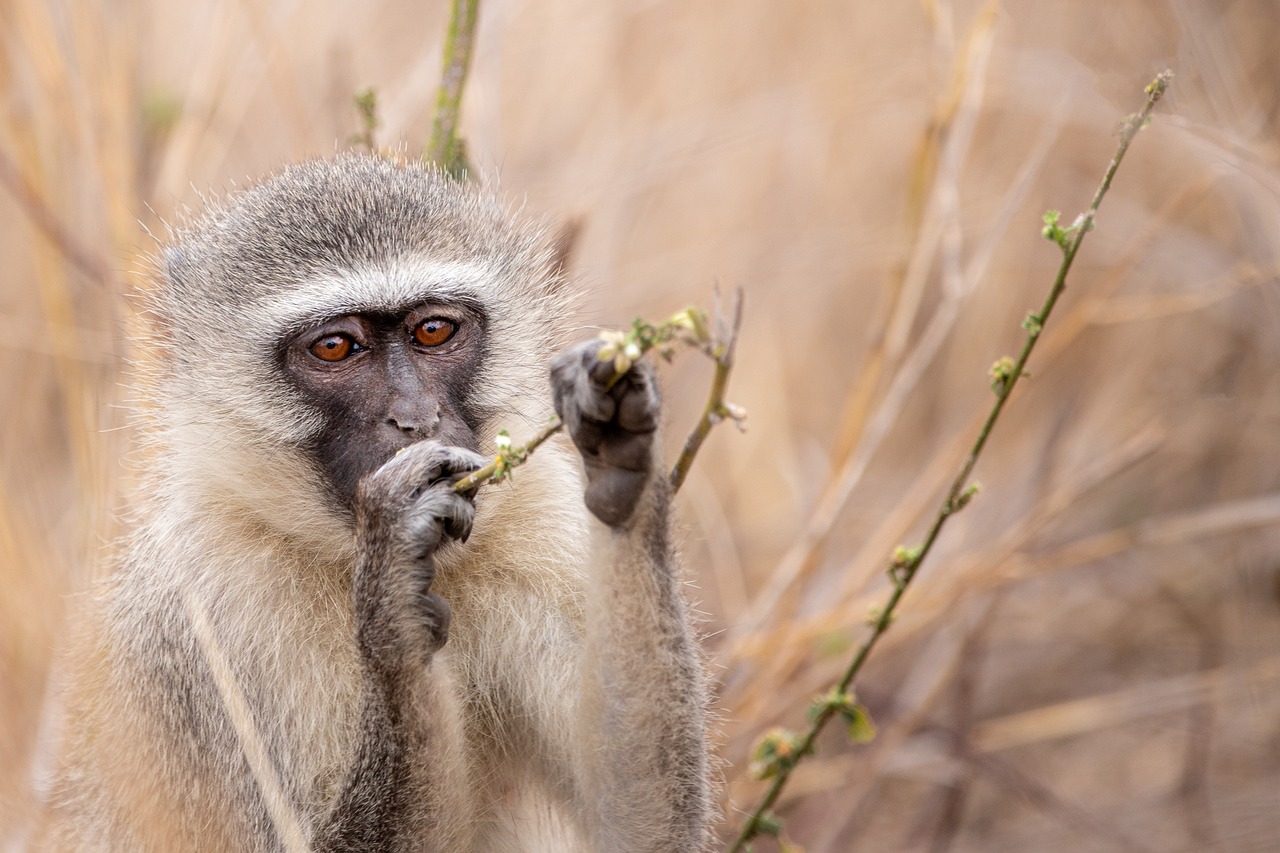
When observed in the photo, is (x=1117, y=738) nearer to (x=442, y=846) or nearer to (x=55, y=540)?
(x=442, y=846)

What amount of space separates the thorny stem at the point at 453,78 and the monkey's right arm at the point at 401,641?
4.95ft

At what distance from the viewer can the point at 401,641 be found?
2.72 metres

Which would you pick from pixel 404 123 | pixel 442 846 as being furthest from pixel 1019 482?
pixel 442 846

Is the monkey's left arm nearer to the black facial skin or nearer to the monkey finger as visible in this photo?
the monkey finger

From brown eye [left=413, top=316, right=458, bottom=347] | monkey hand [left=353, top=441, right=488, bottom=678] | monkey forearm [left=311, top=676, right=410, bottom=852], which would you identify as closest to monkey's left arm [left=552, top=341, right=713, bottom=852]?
monkey hand [left=353, top=441, right=488, bottom=678]

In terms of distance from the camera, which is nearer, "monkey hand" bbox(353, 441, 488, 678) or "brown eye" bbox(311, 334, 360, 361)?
"monkey hand" bbox(353, 441, 488, 678)

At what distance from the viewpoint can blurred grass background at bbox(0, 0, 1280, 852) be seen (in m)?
4.54

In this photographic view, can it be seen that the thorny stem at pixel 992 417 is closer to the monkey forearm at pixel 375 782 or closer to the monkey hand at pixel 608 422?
the monkey hand at pixel 608 422

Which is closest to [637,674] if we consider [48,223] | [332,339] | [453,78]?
[332,339]

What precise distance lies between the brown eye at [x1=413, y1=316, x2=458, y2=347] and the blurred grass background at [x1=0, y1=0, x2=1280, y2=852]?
1.08 meters

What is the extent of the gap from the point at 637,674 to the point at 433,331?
1007 mm

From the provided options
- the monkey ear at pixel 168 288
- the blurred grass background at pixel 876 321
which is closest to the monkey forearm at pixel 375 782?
the blurred grass background at pixel 876 321

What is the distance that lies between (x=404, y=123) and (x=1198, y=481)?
391cm

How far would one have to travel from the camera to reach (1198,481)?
610cm
